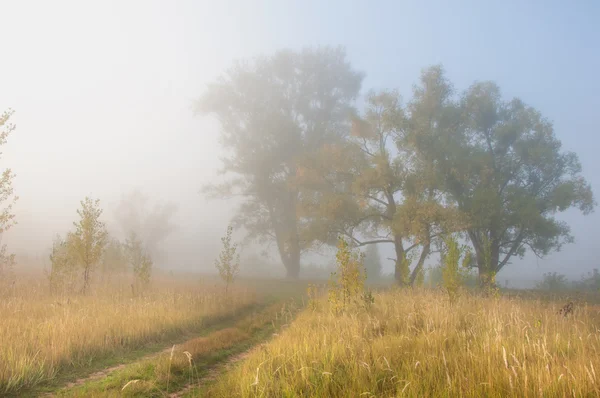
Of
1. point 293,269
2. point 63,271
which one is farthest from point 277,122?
point 63,271

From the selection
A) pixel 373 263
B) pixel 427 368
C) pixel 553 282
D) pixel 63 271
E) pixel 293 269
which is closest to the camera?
pixel 427 368

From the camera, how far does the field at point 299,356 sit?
15.2ft

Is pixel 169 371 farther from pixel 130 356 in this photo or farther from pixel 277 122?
pixel 277 122

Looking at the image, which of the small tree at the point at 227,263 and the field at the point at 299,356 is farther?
the small tree at the point at 227,263

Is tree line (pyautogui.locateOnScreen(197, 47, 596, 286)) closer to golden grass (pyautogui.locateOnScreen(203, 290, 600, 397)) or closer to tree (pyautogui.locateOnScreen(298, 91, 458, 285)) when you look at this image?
tree (pyautogui.locateOnScreen(298, 91, 458, 285))

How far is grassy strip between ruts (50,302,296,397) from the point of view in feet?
19.4

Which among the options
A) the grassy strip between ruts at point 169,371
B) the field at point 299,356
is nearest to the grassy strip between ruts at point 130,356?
the field at point 299,356

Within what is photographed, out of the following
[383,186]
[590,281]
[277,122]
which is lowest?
[590,281]

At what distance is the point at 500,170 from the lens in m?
27.9

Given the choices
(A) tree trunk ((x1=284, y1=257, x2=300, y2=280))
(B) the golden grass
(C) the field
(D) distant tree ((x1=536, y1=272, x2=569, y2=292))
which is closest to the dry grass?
(C) the field

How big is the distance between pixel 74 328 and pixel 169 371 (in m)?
4.09

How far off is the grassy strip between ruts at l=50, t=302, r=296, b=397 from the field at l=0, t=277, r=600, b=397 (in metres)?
0.03

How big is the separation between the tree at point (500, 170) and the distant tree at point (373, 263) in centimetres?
2273

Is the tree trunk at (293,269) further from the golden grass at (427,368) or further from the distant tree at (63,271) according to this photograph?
the golden grass at (427,368)
